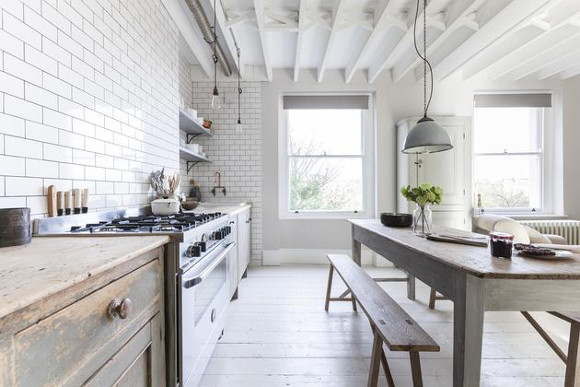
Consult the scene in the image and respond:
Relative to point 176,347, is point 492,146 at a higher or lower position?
higher

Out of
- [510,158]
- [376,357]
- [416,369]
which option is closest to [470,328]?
[416,369]

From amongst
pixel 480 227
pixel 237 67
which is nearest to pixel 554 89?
pixel 480 227

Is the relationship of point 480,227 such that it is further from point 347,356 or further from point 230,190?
Answer: point 230,190

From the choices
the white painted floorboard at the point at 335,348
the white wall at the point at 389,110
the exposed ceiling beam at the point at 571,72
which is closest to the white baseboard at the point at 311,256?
the white wall at the point at 389,110

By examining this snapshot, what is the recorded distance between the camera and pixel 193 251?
56.4 inches

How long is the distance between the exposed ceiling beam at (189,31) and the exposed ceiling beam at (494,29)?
3053 mm

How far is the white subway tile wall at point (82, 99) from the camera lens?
3.94 feet

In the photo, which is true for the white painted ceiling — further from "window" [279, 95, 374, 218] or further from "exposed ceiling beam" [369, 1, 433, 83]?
"window" [279, 95, 374, 218]

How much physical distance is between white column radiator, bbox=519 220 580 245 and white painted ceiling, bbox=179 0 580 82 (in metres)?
2.17

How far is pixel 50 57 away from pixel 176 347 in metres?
1.49

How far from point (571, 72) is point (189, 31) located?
533cm

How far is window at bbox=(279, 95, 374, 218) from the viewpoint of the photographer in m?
4.59

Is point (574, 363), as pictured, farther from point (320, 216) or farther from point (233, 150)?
point (233, 150)

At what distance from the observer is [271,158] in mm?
4371
